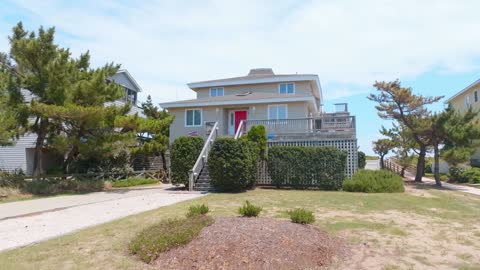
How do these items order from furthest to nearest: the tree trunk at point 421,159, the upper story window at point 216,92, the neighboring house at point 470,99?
the neighboring house at point 470,99
the upper story window at point 216,92
the tree trunk at point 421,159

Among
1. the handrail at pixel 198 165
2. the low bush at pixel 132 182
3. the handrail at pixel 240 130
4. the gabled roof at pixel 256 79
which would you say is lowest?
the low bush at pixel 132 182

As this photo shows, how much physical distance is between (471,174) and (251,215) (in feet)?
75.2

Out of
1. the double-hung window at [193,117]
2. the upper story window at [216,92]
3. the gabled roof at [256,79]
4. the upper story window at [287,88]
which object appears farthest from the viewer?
the upper story window at [216,92]

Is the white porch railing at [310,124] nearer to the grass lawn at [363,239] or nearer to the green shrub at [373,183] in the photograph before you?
the green shrub at [373,183]

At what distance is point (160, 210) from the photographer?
10008mm

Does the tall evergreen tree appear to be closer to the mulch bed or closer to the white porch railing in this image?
the white porch railing

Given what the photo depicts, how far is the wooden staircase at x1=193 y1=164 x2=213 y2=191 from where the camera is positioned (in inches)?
628

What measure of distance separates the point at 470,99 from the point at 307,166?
1003 inches

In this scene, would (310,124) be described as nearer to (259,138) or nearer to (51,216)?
(259,138)

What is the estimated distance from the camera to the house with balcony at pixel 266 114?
58.3 feet

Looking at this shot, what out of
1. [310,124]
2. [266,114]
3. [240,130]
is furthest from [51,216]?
[266,114]

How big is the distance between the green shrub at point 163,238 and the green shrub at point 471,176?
2347 centimetres

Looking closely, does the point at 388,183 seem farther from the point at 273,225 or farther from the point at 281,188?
the point at 273,225

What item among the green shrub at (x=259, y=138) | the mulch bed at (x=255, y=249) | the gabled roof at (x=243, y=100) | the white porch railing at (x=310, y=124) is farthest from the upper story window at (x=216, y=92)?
the mulch bed at (x=255, y=249)
